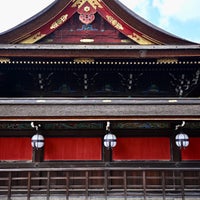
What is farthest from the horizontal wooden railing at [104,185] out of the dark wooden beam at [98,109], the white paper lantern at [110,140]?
the dark wooden beam at [98,109]

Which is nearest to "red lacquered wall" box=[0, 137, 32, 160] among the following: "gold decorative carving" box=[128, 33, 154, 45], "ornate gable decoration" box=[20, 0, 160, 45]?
"ornate gable decoration" box=[20, 0, 160, 45]

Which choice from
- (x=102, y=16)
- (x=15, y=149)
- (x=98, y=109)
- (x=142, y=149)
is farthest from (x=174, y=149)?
(x=102, y=16)

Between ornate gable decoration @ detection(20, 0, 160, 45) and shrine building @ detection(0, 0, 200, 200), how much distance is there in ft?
0.16

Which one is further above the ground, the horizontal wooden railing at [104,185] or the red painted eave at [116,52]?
the red painted eave at [116,52]

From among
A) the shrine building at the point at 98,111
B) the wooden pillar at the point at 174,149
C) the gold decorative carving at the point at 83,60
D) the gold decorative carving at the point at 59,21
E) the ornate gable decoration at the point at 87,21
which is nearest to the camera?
the shrine building at the point at 98,111

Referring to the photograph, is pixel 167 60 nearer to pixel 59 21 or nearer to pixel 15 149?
pixel 59 21

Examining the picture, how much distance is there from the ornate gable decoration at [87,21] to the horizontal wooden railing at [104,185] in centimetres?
561

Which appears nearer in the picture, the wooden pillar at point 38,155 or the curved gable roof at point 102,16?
the wooden pillar at point 38,155

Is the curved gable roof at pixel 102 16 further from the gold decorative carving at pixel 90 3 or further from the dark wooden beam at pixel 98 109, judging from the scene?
the dark wooden beam at pixel 98 109

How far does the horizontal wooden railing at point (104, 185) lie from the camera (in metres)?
8.99

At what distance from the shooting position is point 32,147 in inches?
399

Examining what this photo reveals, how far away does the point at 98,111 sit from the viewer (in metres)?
9.52

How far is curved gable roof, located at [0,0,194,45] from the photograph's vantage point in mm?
11539

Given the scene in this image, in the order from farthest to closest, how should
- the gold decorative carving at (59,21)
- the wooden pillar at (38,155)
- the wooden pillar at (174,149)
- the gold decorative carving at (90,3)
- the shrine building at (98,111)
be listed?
1. the gold decorative carving at (90,3)
2. the gold decorative carving at (59,21)
3. the wooden pillar at (174,149)
4. the wooden pillar at (38,155)
5. the shrine building at (98,111)
